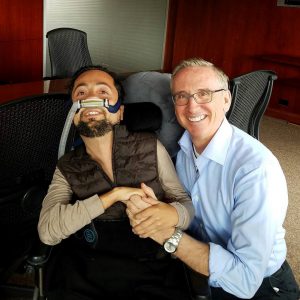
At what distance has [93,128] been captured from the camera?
4.66ft

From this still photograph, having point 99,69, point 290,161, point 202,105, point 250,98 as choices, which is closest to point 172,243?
point 202,105

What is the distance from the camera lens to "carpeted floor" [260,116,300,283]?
2545mm

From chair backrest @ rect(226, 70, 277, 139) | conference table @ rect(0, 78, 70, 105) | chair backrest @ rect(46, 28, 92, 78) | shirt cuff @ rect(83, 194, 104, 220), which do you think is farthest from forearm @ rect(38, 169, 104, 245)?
chair backrest @ rect(46, 28, 92, 78)

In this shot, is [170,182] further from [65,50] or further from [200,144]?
[65,50]

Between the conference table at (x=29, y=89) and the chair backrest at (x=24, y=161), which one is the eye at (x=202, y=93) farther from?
the conference table at (x=29, y=89)

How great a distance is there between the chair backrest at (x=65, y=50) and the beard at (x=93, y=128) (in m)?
2.61

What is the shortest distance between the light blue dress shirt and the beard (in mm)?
362

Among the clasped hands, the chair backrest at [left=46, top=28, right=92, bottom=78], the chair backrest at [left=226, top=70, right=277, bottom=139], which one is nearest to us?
the clasped hands

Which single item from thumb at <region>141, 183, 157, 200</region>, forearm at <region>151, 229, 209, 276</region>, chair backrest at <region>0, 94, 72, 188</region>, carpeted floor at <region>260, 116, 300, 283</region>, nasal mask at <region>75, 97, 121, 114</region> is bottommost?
carpeted floor at <region>260, 116, 300, 283</region>

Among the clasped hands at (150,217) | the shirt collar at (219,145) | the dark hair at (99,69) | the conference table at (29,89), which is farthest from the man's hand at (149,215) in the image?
the conference table at (29,89)

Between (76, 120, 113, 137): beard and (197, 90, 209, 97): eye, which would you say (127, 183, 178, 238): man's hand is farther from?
(197, 90, 209, 97): eye

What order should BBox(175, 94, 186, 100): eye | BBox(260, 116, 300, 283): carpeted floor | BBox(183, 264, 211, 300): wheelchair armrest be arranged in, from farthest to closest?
1. BBox(260, 116, 300, 283): carpeted floor
2. BBox(175, 94, 186, 100): eye
3. BBox(183, 264, 211, 300): wheelchair armrest

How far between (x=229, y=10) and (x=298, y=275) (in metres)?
4.42

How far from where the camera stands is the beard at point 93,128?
1419 mm
